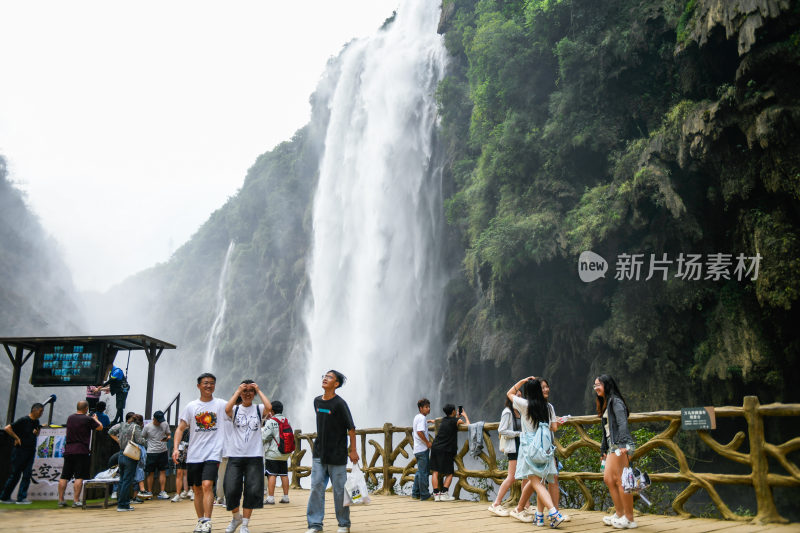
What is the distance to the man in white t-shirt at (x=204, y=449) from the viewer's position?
5.57 meters

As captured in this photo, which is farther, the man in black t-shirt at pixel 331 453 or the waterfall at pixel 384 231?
the waterfall at pixel 384 231

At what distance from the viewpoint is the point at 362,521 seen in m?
6.63

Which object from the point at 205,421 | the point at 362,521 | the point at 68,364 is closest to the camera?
the point at 205,421

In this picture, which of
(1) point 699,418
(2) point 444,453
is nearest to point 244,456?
(2) point 444,453

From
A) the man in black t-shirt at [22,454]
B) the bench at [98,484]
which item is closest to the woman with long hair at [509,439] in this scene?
the bench at [98,484]

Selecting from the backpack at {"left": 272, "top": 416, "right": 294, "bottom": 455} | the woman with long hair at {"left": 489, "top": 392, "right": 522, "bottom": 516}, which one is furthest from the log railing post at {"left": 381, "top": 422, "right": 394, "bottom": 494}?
the woman with long hair at {"left": 489, "top": 392, "right": 522, "bottom": 516}

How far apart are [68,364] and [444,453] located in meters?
8.34

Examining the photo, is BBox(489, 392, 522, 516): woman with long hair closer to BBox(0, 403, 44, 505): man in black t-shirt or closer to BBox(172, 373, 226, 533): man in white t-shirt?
BBox(172, 373, 226, 533): man in white t-shirt

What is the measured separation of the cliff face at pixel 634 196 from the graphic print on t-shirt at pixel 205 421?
12122 mm

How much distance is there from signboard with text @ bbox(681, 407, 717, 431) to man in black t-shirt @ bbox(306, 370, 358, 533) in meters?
3.65

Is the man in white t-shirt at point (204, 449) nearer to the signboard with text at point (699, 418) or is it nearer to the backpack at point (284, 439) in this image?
the backpack at point (284, 439)
